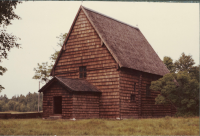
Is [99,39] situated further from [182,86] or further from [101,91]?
[182,86]

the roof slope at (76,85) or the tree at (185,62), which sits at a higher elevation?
the tree at (185,62)

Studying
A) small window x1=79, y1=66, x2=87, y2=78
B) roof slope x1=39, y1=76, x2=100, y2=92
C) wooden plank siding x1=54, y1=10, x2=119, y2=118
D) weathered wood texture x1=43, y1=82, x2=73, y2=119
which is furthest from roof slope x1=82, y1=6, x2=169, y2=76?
weathered wood texture x1=43, y1=82, x2=73, y2=119

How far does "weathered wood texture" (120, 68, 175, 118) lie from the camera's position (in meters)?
26.5

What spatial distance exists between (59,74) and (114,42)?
301 inches

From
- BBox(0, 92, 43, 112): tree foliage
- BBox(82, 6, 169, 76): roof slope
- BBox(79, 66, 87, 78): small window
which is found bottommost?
BBox(0, 92, 43, 112): tree foliage

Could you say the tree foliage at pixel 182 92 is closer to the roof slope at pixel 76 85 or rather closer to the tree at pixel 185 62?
the roof slope at pixel 76 85

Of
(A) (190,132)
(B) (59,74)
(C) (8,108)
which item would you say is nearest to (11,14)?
(B) (59,74)

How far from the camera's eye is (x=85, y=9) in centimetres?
2961

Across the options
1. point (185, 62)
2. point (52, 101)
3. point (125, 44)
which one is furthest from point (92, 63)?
point (185, 62)

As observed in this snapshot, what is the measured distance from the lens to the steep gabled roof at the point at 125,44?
2725 centimetres

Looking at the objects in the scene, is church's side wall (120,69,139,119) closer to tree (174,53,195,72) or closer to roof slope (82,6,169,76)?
roof slope (82,6,169,76)

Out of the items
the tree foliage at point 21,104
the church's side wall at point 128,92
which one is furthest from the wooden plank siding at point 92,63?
the tree foliage at point 21,104

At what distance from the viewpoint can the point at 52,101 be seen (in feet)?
87.2

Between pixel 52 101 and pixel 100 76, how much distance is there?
543cm
